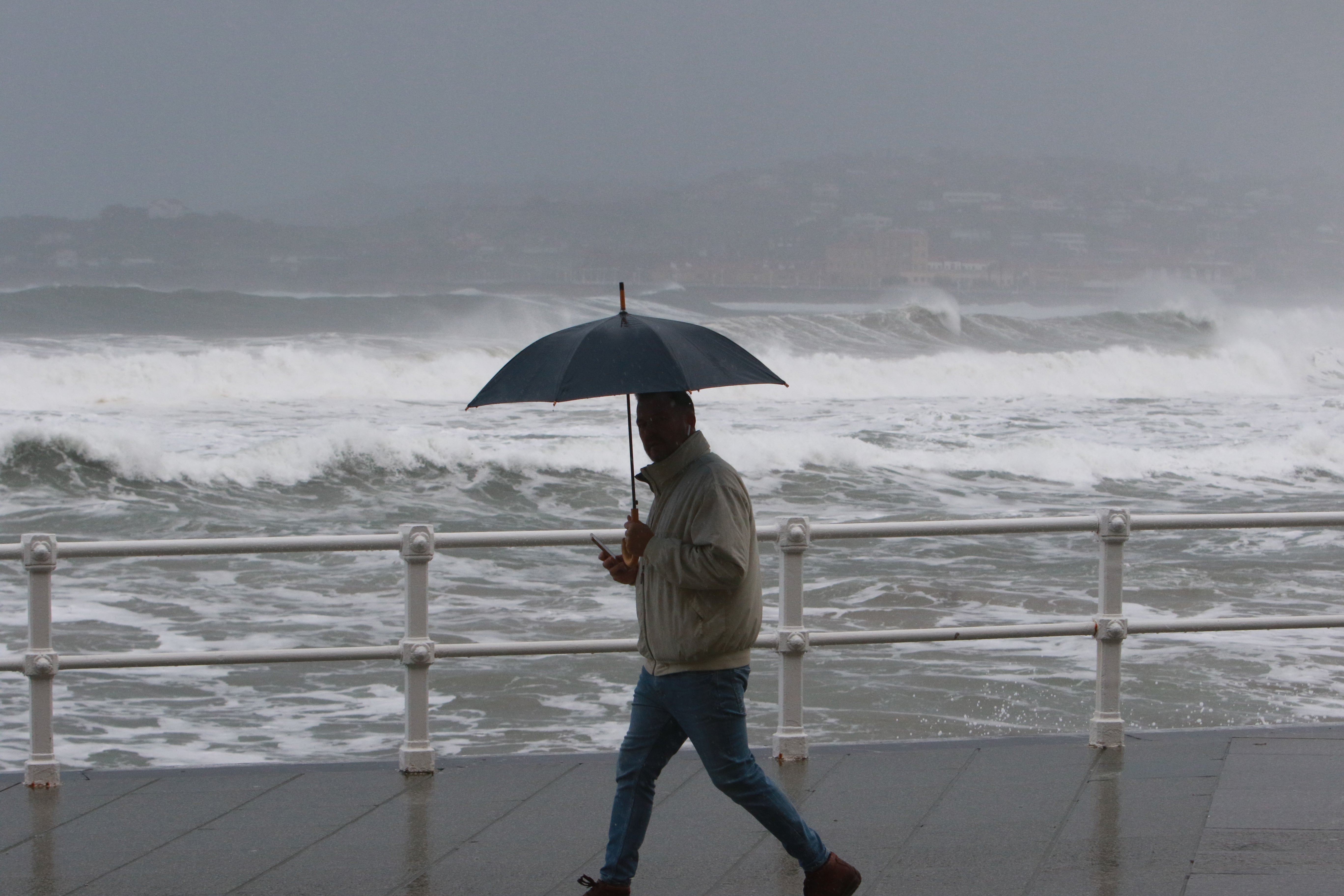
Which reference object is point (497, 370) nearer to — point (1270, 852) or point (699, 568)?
point (1270, 852)

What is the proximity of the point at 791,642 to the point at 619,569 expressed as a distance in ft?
6.35

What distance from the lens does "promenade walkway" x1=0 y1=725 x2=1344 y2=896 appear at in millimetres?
4629

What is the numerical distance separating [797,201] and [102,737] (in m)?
78.6

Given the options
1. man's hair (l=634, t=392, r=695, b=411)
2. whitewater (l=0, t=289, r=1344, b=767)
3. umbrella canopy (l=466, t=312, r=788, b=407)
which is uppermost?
umbrella canopy (l=466, t=312, r=788, b=407)

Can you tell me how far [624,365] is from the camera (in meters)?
4.01

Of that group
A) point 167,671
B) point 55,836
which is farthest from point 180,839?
point 167,671

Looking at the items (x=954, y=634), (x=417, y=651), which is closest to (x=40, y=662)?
(x=417, y=651)

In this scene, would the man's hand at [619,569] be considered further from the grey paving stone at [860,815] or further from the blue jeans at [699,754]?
the grey paving stone at [860,815]

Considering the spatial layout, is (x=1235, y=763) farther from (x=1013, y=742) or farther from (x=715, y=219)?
(x=715, y=219)

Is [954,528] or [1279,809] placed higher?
[954,528]

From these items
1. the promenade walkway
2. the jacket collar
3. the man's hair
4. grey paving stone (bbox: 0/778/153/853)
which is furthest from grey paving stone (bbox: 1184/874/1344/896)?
grey paving stone (bbox: 0/778/153/853)

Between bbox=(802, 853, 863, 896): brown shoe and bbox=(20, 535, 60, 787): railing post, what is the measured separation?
287 cm

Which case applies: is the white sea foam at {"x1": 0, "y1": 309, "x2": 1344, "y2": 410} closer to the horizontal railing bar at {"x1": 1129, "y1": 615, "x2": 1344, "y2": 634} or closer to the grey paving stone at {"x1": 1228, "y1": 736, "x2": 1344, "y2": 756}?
the horizontal railing bar at {"x1": 1129, "y1": 615, "x2": 1344, "y2": 634}

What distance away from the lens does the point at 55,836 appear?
5164 millimetres
